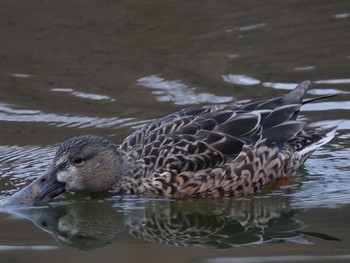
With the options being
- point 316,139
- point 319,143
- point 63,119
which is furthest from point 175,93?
point 319,143

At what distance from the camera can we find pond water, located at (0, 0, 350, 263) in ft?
25.5

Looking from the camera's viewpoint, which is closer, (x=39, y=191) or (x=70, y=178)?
(x=39, y=191)

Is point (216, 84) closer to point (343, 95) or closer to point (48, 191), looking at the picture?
point (343, 95)

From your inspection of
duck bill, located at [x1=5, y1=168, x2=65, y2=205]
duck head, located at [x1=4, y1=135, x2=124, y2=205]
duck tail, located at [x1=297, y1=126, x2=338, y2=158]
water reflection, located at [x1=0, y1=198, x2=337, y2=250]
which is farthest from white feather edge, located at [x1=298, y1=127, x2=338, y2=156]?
duck bill, located at [x1=5, y1=168, x2=65, y2=205]

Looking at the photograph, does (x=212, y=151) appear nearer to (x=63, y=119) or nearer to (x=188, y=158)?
(x=188, y=158)

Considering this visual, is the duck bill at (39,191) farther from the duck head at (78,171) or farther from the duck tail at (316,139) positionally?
the duck tail at (316,139)

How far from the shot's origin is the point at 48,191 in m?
8.54

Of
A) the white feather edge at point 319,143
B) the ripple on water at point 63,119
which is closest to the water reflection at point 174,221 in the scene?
the white feather edge at point 319,143

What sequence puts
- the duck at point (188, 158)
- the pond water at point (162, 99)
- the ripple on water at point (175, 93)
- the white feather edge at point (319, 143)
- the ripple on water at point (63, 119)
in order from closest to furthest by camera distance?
the pond water at point (162, 99) < the duck at point (188, 158) < the white feather edge at point (319, 143) < the ripple on water at point (63, 119) < the ripple on water at point (175, 93)

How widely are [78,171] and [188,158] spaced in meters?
0.87

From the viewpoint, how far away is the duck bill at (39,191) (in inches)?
334

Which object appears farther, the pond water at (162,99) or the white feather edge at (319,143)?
the white feather edge at (319,143)

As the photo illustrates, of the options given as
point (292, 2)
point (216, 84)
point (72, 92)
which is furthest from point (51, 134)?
point (292, 2)

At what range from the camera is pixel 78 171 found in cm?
877
